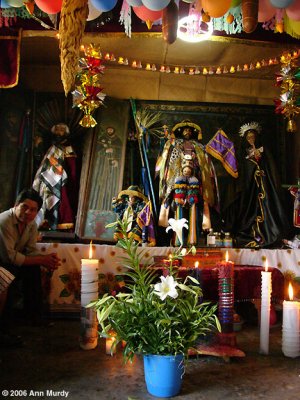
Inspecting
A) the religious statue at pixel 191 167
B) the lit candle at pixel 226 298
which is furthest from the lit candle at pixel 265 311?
the religious statue at pixel 191 167

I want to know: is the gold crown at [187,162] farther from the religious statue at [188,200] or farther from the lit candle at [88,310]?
the lit candle at [88,310]

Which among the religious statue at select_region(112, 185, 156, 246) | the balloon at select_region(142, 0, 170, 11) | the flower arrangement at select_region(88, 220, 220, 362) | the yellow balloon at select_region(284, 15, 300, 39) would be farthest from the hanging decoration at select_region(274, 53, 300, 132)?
the flower arrangement at select_region(88, 220, 220, 362)

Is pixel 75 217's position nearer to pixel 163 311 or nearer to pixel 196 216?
pixel 196 216

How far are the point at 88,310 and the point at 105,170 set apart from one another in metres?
2.37

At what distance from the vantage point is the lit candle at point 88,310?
2.36 metres

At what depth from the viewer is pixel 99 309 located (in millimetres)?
1804

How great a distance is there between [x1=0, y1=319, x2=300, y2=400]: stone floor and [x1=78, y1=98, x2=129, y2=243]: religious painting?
183 centimetres

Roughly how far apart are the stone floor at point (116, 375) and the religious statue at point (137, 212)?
1494 mm

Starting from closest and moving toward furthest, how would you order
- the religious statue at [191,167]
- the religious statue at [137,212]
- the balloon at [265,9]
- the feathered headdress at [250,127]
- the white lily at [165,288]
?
the white lily at [165,288]
the balloon at [265,9]
the religious statue at [137,212]
the religious statue at [191,167]
the feathered headdress at [250,127]

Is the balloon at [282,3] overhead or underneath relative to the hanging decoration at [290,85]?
underneath

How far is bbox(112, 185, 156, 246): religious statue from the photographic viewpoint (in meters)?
3.89

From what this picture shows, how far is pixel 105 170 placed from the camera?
4.50 metres

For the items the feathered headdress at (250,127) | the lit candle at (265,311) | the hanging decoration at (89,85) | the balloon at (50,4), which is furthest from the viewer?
the feathered headdress at (250,127)

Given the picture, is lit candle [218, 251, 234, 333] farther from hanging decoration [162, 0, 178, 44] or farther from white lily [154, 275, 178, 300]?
hanging decoration [162, 0, 178, 44]
